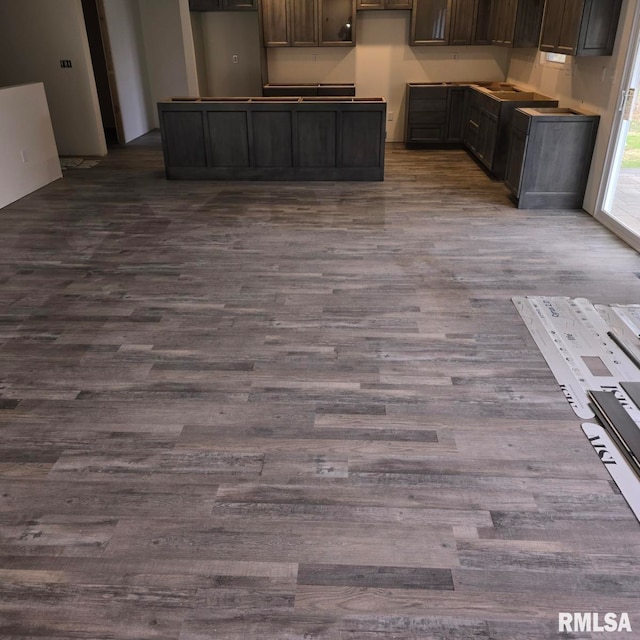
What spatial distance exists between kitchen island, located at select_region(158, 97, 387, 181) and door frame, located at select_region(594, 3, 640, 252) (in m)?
2.40

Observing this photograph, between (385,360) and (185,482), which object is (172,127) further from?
(185,482)

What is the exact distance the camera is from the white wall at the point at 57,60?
7.05 metres

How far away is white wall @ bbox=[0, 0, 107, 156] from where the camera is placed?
23.1 ft

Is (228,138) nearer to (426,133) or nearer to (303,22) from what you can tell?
(303,22)

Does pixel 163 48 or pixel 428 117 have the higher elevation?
pixel 163 48

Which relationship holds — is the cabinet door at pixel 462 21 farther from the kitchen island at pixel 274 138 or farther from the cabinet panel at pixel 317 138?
the cabinet panel at pixel 317 138

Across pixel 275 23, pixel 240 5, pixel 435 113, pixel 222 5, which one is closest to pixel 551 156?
pixel 435 113

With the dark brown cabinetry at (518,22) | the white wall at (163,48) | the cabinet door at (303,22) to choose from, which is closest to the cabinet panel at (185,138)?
the cabinet door at (303,22)

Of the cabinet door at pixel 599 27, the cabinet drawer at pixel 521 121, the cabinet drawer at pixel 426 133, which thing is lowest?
the cabinet drawer at pixel 426 133

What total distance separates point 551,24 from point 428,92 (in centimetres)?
263

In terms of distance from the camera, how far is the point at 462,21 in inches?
311

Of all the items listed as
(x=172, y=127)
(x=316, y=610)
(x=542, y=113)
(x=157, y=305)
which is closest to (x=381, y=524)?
(x=316, y=610)

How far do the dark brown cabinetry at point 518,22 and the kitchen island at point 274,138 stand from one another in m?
1.91

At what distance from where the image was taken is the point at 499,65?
27.2 feet
